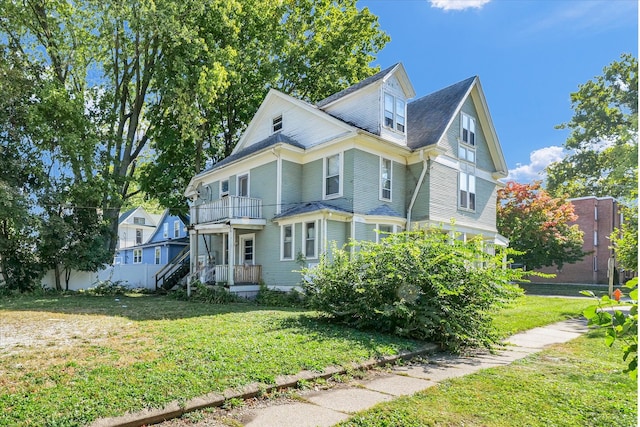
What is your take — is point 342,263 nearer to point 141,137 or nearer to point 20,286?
point 20,286

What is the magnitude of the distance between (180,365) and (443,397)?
10.7 feet

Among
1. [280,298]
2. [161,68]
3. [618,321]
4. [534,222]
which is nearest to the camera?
[618,321]

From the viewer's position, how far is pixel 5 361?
19.0ft

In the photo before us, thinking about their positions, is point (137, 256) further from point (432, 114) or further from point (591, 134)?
point (591, 134)

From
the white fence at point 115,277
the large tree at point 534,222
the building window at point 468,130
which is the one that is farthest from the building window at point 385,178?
the white fence at point 115,277

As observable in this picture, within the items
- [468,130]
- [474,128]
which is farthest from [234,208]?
[474,128]

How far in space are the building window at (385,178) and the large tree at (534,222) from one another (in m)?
12.3

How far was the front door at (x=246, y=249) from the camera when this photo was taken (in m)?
18.3

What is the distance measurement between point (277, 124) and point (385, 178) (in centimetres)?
591

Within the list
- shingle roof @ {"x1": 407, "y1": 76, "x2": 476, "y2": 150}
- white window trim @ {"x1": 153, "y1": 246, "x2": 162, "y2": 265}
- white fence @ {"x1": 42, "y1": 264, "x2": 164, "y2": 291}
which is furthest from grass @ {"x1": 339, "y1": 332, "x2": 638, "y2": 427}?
white window trim @ {"x1": 153, "y1": 246, "x2": 162, "y2": 265}

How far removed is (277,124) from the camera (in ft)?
63.1

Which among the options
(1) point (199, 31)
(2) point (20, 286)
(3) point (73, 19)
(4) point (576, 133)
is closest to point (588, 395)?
(2) point (20, 286)

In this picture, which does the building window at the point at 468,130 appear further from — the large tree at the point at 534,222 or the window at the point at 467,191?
the large tree at the point at 534,222

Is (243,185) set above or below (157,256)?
above
